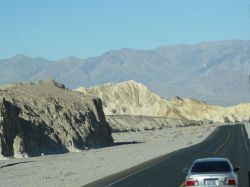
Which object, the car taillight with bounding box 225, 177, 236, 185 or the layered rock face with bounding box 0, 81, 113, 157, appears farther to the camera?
the layered rock face with bounding box 0, 81, 113, 157

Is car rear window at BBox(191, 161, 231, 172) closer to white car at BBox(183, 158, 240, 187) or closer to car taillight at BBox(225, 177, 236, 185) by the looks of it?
white car at BBox(183, 158, 240, 187)

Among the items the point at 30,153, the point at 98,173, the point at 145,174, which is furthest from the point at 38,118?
the point at 145,174

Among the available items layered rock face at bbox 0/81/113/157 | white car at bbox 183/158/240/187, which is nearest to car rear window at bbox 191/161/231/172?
white car at bbox 183/158/240/187

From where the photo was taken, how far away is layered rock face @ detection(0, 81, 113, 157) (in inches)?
2094

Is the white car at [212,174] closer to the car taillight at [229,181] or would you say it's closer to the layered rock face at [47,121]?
the car taillight at [229,181]

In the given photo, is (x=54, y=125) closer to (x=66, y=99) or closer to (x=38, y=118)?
(x=38, y=118)

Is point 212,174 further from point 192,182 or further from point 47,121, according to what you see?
point 47,121

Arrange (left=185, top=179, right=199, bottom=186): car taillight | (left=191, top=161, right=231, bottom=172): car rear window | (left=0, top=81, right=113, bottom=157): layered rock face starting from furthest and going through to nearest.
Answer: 1. (left=0, top=81, right=113, bottom=157): layered rock face
2. (left=191, top=161, right=231, bottom=172): car rear window
3. (left=185, top=179, right=199, bottom=186): car taillight

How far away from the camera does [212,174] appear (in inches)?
707

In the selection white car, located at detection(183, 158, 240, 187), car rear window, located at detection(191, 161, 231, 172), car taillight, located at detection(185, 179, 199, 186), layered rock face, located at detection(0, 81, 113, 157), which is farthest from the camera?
layered rock face, located at detection(0, 81, 113, 157)

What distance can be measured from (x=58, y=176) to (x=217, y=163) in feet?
50.2

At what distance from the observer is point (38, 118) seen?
6031 centimetres

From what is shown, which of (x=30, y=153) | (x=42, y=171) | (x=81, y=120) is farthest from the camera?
(x=81, y=120)

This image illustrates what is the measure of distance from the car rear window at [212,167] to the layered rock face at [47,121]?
109 ft
